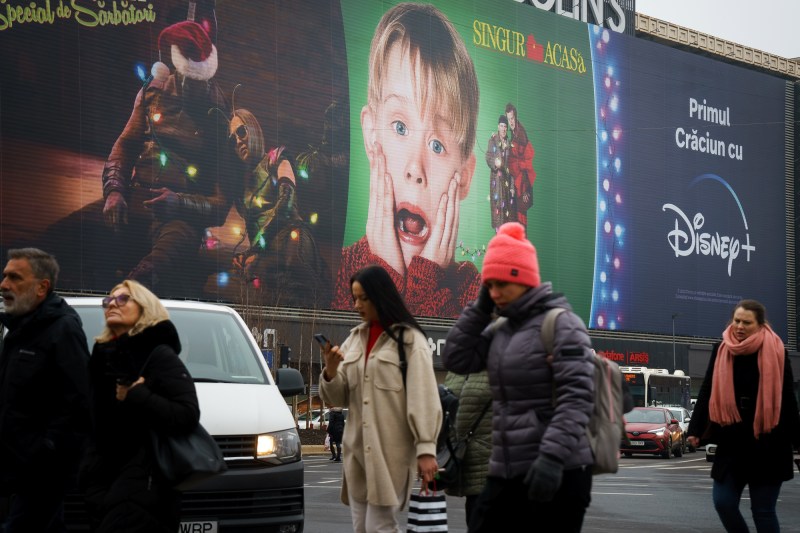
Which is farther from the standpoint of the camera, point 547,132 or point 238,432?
point 547,132

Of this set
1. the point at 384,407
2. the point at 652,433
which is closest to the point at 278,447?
the point at 384,407

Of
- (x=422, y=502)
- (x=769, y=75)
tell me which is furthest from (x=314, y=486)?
(x=769, y=75)

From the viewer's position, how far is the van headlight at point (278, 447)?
27.8 feet

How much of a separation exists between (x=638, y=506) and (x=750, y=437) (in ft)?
27.4

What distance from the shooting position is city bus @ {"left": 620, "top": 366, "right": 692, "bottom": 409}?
177 feet

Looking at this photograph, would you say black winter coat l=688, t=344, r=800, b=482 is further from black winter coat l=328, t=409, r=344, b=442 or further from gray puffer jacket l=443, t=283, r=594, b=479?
black winter coat l=328, t=409, r=344, b=442

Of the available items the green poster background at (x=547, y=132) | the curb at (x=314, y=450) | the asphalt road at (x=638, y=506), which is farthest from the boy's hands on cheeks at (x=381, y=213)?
the asphalt road at (x=638, y=506)

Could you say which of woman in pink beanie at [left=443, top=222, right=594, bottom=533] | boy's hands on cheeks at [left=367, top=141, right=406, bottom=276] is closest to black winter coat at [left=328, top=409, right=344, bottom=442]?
woman in pink beanie at [left=443, top=222, right=594, bottom=533]

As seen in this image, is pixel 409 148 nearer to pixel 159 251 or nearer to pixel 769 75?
pixel 159 251

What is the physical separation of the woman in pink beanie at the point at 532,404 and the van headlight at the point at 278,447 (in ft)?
10.8

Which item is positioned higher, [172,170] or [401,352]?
[172,170]

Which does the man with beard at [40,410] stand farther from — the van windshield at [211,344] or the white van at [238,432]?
the van windshield at [211,344]

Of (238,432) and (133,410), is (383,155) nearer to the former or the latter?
(238,432)

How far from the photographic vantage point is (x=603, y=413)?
5.29m
